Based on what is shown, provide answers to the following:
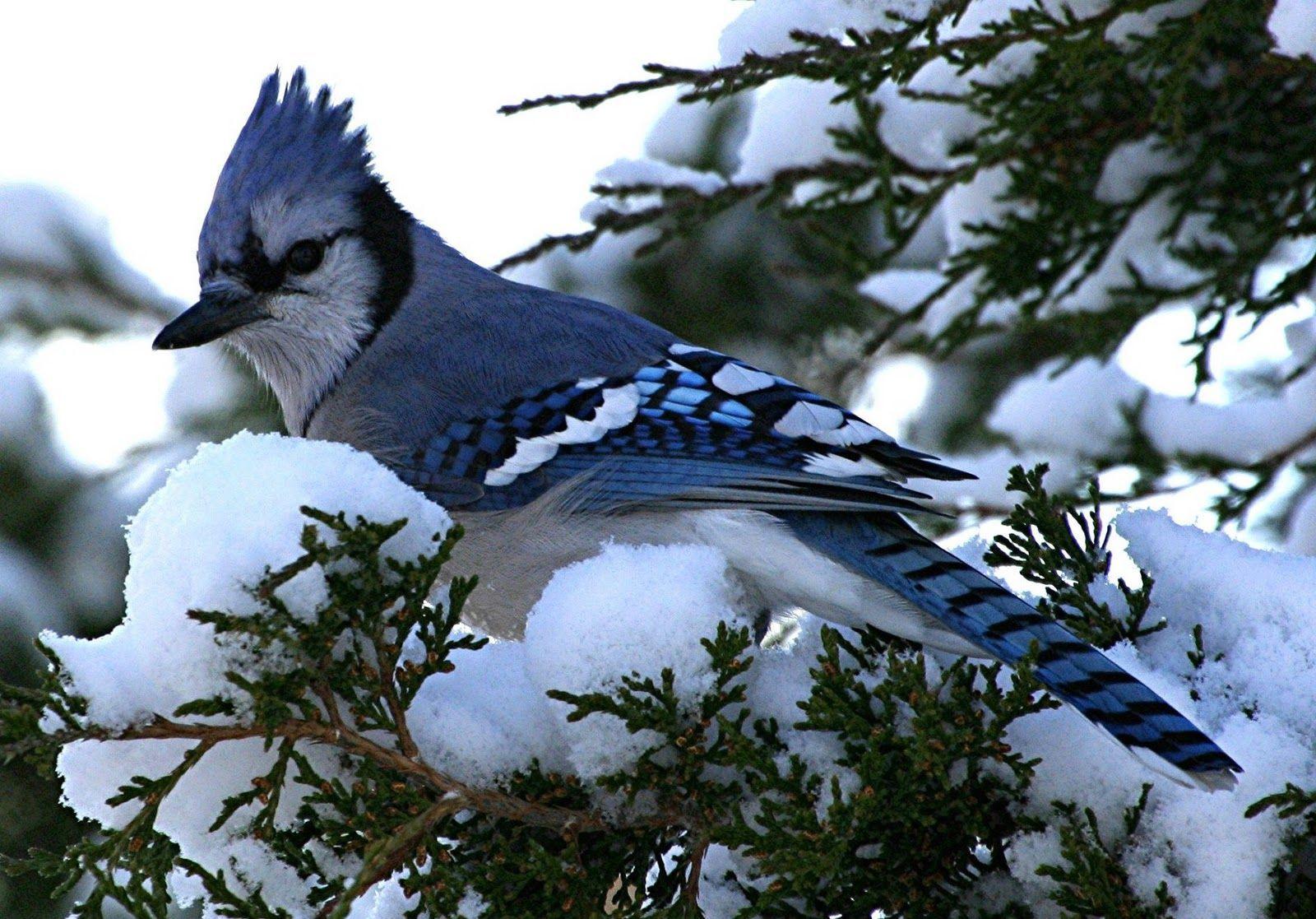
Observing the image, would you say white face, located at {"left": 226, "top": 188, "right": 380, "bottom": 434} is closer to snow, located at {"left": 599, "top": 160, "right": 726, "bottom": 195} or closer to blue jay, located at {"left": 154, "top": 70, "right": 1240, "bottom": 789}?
blue jay, located at {"left": 154, "top": 70, "right": 1240, "bottom": 789}

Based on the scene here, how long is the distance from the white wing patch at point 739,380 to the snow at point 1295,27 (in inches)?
38.4

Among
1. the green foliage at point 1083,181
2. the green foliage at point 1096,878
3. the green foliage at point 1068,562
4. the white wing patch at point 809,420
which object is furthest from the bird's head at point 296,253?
the green foliage at point 1096,878

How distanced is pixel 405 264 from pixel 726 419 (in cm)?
94

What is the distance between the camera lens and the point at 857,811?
145cm

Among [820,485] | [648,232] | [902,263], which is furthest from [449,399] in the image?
[902,263]

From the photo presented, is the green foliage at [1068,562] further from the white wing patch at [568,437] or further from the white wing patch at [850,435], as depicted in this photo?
the white wing patch at [568,437]

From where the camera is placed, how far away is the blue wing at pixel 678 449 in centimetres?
198

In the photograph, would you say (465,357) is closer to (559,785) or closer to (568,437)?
(568,437)

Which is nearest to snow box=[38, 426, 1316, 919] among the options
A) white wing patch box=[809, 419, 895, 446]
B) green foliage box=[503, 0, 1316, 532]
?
white wing patch box=[809, 419, 895, 446]

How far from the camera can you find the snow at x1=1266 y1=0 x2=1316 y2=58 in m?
2.18

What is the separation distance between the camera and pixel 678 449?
212cm

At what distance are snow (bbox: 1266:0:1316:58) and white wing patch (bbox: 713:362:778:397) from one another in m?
0.98

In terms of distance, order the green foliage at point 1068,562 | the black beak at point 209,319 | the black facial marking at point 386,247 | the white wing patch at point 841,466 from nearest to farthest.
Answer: the green foliage at point 1068,562 < the white wing patch at point 841,466 < the black beak at point 209,319 < the black facial marking at point 386,247

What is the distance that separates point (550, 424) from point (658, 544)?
276 millimetres
